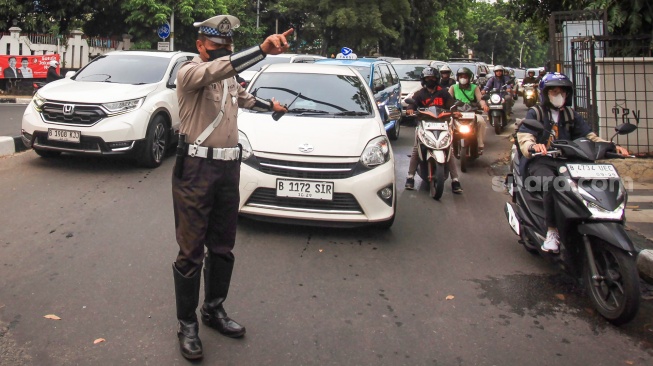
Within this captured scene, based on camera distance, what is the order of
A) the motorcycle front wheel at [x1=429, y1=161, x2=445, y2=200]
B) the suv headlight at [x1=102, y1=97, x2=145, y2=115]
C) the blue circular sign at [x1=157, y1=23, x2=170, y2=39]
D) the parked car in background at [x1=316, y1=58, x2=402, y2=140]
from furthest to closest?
the blue circular sign at [x1=157, y1=23, x2=170, y2=39]
the parked car in background at [x1=316, y1=58, x2=402, y2=140]
the suv headlight at [x1=102, y1=97, x2=145, y2=115]
the motorcycle front wheel at [x1=429, y1=161, x2=445, y2=200]

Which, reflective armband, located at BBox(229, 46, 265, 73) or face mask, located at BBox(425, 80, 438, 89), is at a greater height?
face mask, located at BBox(425, 80, 438, 89)

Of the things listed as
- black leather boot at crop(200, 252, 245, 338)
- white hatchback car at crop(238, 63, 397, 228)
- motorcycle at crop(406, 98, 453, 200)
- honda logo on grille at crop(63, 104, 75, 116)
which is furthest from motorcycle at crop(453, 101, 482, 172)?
black leather boot at crop(200, 252, 245, 338)

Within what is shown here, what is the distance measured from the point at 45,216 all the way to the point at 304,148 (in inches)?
110

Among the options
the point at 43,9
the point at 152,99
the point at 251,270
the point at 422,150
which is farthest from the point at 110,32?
the point at 251,270

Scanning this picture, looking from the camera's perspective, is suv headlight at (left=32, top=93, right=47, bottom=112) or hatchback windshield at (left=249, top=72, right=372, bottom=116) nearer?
hatchback windshield at (left=249, top=72, right=372, bottom=116)

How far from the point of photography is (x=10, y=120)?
13.8m

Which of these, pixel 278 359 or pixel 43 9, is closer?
pixel 278 359

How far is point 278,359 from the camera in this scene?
11.2ft

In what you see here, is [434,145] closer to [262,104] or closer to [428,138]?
[428,138]

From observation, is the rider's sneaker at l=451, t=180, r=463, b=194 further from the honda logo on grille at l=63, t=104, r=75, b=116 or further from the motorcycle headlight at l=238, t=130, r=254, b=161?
the honda logo on grille at l=63, t=104, r=75, b=116

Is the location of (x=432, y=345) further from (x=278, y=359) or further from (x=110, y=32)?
(x=110, y=32)

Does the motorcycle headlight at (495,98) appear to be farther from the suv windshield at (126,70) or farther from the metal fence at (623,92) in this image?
the suv windshield at (126,70)

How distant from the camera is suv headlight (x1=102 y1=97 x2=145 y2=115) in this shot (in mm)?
8117

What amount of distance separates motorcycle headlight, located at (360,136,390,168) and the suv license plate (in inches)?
164
